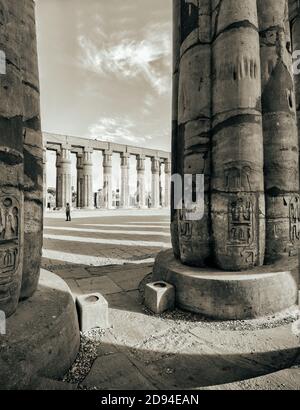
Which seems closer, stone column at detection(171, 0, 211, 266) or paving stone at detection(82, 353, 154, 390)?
paving stone at detection(82, 353, 154, 390)

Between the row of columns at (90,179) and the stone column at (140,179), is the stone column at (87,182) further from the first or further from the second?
the stone column at (140,179)

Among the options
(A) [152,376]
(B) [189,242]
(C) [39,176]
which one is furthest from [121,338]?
(C) [39,176]

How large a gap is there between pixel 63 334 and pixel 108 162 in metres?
25.3

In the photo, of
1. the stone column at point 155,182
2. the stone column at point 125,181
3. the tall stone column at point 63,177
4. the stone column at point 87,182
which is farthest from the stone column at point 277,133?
the stone column at point 155,182

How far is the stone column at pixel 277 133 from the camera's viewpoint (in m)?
2.78

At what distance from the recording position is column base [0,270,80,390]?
3.77 ft

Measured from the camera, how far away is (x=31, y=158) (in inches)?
69.9

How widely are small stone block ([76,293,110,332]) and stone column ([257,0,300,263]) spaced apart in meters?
2.08

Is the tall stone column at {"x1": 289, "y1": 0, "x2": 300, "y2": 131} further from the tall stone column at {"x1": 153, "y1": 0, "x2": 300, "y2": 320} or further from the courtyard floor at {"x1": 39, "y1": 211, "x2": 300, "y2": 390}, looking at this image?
the courtyard floor at {"x1": 39, "y1": 211, "x2": 300, "y2": 390}

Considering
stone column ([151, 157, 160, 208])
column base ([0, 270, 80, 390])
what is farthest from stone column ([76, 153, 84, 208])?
column base ([0, 270, 80, 390])

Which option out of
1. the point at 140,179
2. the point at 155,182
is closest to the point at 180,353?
the point at 140,179

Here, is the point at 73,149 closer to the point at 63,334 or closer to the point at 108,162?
the point at 108,162

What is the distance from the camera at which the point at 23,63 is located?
1724mm

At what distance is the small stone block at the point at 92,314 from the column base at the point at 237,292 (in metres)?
0.85
